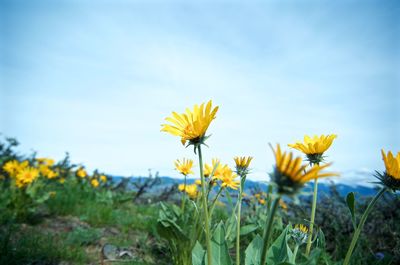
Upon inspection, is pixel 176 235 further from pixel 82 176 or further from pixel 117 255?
pixel 82 176

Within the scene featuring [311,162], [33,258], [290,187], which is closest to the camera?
[290,187]

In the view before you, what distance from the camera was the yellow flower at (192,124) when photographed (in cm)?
134

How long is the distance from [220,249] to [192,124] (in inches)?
28.9

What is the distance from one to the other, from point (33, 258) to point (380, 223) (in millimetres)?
4141

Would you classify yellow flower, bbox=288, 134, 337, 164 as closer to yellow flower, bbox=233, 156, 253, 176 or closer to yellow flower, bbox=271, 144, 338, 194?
yellow flower, bbox=233, 156, 253, 176

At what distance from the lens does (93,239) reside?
324 centimetres

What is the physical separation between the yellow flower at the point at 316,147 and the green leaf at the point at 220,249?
27.8 inches

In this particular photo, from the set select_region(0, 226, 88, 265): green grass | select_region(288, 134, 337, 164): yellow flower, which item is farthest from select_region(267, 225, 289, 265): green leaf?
select_region(0, 226, 88, 265): green grass

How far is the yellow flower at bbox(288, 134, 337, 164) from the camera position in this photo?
1.61 metres

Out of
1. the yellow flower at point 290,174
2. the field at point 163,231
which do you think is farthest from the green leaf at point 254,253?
the yellow flower at point 290,174

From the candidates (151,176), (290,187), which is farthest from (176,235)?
(151,176)

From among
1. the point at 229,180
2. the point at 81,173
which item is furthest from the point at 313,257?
the point at 81,173

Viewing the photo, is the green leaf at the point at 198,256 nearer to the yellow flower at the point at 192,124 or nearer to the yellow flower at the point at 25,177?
the yellow flower at the point at 192,124

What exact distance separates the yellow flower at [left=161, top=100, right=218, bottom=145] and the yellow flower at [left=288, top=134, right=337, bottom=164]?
69 centimetres
